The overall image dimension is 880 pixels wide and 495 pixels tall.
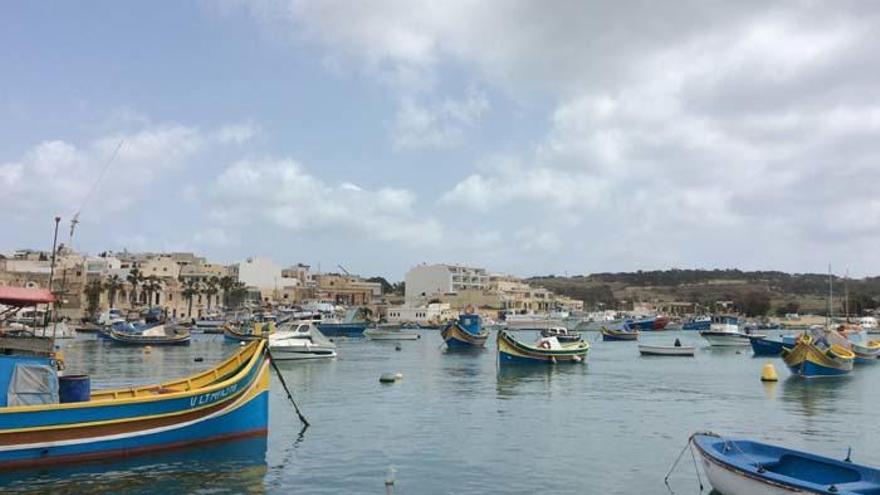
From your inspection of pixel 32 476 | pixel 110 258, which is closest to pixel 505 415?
pixel 32 476

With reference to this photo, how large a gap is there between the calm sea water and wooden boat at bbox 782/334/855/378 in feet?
3.88

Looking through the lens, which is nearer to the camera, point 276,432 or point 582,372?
point 276,432

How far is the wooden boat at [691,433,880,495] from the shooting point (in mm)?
14305

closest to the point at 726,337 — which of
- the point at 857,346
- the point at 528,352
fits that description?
the point at 857,346

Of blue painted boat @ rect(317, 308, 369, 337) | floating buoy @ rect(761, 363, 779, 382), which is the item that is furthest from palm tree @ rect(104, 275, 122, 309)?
floating buoy @ rect(761, 363, 779, 382)

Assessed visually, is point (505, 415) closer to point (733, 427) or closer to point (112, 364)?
point (733, 427)

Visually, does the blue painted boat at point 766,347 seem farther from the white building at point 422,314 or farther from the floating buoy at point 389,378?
the white building at point 422,314

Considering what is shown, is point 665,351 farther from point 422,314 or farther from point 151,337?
point 422,314

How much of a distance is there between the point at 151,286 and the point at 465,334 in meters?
97.5

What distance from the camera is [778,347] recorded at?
75.2 m

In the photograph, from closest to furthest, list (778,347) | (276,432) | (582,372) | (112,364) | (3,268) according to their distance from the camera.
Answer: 1. (276,432)
2. (582,372)
3. (112,364)
4. (778,347)
5. (3,268)

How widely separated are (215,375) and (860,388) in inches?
1436

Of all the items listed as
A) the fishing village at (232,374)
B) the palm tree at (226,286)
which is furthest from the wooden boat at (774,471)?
the palm tree at (226,286)

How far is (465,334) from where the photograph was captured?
8150 cm
